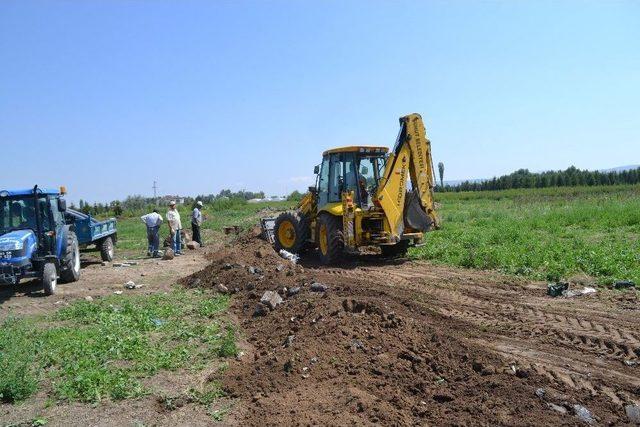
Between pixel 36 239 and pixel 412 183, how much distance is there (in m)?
8.61

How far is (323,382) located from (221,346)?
1775 mm

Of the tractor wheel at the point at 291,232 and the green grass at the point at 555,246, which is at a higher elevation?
the tractor wheel at the point at 291,232

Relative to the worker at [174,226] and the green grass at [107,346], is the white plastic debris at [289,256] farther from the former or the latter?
the green grass at [107,346]

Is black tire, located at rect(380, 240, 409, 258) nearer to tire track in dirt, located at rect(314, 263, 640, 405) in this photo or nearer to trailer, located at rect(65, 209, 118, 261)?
tire track in dirt, located at rect(314, 263, 640, 405)

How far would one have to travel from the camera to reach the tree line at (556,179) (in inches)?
2286

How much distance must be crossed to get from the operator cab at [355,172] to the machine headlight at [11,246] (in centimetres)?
697

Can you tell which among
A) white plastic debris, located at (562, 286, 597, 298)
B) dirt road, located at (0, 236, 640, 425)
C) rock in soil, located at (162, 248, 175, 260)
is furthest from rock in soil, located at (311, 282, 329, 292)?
rock in soil, located at (162, 248, 175, 260)

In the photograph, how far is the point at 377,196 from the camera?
40.1 ft

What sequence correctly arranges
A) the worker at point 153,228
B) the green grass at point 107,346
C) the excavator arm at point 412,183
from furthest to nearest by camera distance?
the worker at point 153,228, the excavator arm at point 412,183, the green grass at point 107,346

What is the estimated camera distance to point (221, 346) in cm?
657

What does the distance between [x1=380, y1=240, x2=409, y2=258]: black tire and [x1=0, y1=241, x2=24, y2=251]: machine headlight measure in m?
8.36

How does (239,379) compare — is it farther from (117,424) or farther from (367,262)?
(367,262)

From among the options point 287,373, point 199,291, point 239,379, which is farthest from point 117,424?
point 199,291

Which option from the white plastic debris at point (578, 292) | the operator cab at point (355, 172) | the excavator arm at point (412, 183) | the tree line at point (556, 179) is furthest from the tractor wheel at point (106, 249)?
the tree line at point (556, 179)
